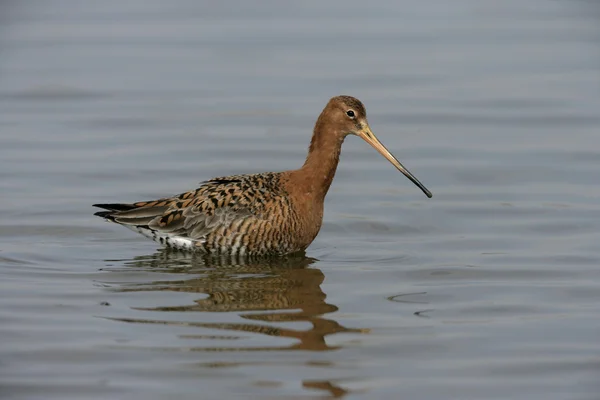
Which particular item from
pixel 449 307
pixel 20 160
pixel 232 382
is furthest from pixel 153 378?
pixel 20 160

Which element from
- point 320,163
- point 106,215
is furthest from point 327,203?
point 106,215

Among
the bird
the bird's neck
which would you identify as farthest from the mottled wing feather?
the bird's neck

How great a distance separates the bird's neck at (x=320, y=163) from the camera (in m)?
11.2

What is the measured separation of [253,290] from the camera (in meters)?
9.94

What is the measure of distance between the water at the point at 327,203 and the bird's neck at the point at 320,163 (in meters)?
0.58

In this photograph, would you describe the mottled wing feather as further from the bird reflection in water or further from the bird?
the bird reflection in water

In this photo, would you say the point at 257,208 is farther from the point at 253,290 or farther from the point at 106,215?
the point at 106,215

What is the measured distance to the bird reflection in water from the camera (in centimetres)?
879

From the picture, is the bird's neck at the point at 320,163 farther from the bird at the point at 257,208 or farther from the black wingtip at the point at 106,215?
the black wingtip at the point at 106,215

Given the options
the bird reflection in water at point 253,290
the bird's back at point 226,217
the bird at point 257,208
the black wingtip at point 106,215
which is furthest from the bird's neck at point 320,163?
the black wingtip at point 106,215

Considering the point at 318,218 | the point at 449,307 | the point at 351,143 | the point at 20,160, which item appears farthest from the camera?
the point at 351,143

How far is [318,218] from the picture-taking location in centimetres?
1107

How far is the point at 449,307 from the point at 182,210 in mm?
2940

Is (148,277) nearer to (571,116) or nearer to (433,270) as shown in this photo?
(433,270)
